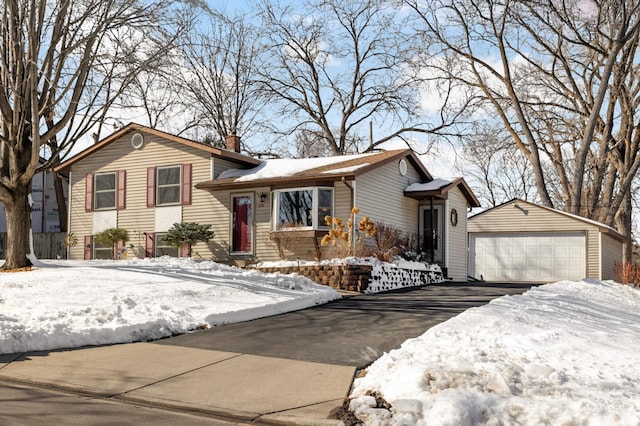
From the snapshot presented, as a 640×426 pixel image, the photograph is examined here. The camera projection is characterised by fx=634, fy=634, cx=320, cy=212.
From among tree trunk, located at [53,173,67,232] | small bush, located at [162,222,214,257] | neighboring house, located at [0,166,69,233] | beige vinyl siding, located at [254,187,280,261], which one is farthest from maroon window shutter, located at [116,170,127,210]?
neighboring house, located at [0,166,69,233]

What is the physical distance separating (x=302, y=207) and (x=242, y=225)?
90.7 inches

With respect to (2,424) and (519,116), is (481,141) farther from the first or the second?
(2,424)

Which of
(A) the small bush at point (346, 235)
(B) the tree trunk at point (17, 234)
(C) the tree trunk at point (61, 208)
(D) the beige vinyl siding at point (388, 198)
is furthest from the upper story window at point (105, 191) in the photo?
(C) the tree trunk at point (61, 208)

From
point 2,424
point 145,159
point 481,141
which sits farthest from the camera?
point 481,141

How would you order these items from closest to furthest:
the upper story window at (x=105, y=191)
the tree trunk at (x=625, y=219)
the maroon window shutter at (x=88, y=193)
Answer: the upper story window at (x=105, y=191) < the maroon window shutter at (x=88, y=193) < the tree trunk at (x=625, y=219)

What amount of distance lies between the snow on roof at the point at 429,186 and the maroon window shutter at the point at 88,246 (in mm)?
11396

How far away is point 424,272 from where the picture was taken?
1822 cm

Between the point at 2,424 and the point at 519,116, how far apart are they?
28.3 metres

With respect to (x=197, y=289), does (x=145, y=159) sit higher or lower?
higher

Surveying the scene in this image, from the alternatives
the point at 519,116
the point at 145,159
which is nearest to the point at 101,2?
the point at 145,159

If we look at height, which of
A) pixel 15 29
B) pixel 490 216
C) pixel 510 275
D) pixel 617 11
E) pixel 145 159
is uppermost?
pixel 617 11

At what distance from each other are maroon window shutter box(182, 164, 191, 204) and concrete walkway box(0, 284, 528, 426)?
11776 mm

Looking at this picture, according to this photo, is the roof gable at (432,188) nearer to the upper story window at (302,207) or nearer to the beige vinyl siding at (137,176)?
the upper story window at (302,207)

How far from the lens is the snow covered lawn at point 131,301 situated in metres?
8.26
